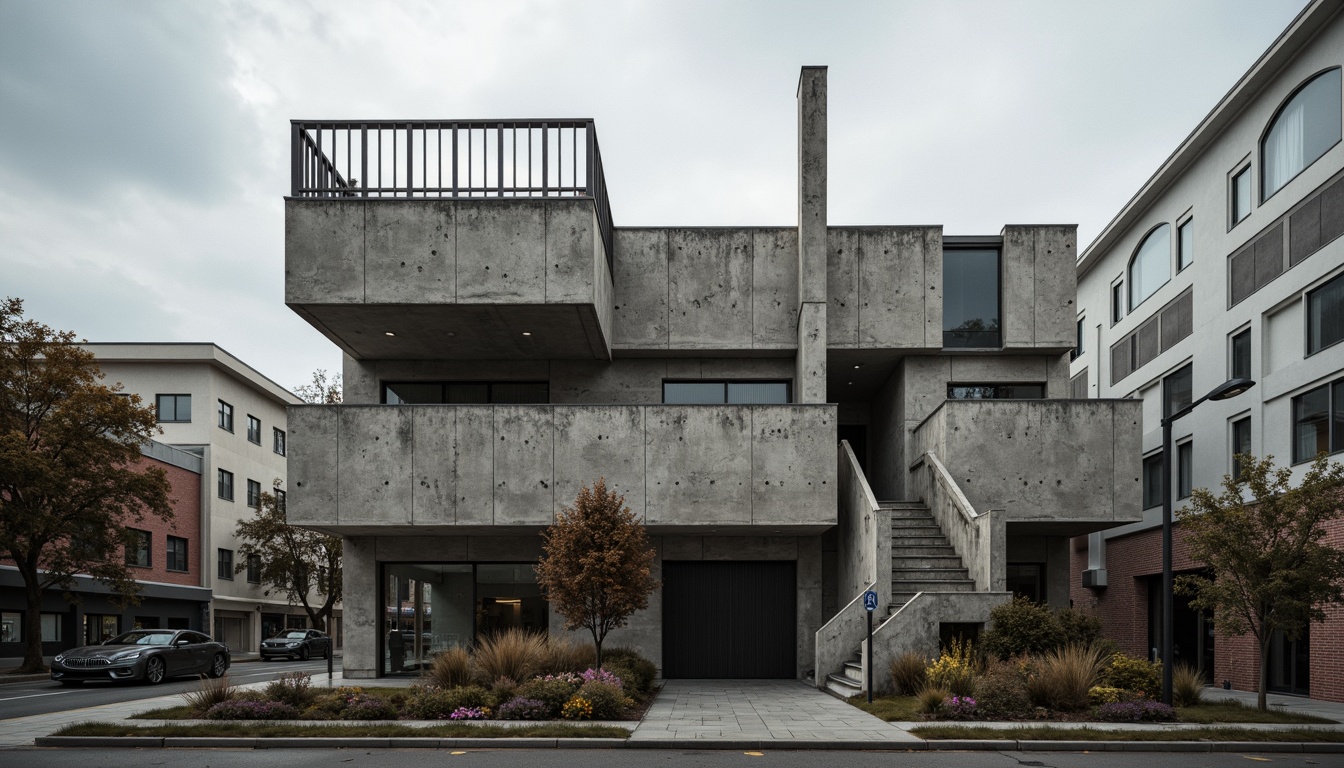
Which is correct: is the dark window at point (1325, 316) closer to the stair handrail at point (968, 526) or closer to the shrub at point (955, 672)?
the stair handrail at point (968, 526)

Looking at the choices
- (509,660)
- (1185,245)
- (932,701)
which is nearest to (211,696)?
(509,660)

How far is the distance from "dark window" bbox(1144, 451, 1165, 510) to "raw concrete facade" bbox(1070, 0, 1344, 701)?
0.46 feet

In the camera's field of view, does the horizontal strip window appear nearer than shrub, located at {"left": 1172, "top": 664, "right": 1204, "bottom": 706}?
No

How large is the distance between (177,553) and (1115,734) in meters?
43.0

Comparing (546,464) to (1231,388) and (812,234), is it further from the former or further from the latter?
(1231,388)

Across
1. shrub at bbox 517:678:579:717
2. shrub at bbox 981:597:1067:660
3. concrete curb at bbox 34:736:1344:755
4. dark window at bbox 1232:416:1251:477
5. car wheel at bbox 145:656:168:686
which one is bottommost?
car wheel at bbox 145:656:168:686

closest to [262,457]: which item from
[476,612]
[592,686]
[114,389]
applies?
[114,389]

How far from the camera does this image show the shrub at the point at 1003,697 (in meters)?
13.9

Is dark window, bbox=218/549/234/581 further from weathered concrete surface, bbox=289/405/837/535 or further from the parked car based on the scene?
weathered concrete surface, bbox=289/405/837/535

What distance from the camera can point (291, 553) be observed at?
45750mm

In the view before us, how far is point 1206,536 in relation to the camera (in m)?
15.3

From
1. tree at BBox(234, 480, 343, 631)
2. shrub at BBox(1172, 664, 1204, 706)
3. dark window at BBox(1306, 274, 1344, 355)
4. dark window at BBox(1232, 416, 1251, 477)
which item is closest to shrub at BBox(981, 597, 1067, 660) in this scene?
shrub at BBox(1172, 664, 1204, 706)

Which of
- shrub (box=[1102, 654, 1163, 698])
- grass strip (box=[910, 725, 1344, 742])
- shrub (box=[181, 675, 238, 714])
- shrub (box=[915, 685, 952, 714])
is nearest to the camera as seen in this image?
grass strip (box=[910, 725, 1344, 742])

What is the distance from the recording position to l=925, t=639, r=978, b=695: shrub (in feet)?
47.8
